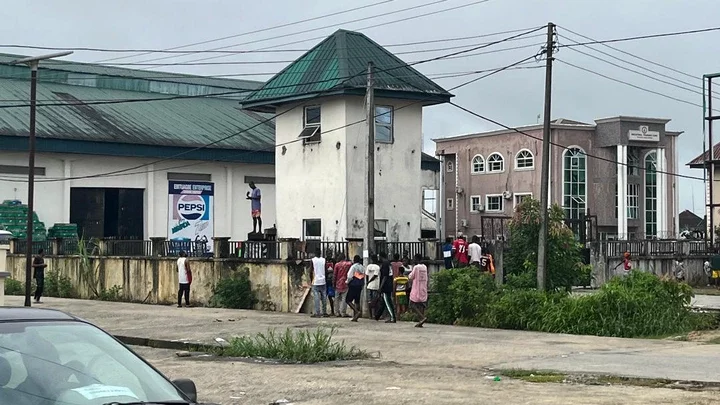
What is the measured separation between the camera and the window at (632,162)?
63656 millimetres

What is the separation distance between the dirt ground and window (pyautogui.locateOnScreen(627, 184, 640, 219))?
1977 inches

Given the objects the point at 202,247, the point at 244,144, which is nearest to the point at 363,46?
the point at 202,247

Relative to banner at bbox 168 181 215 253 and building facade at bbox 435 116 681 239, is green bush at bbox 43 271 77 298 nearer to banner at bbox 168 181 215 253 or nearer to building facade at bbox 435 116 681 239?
banner at bbox 168 181 215 253

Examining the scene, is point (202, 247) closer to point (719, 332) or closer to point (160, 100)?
point (719, 332)

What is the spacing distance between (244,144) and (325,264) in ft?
80.6

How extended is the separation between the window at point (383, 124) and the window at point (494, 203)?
3100 cm

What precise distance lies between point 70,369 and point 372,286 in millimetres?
20186

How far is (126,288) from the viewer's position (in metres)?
35.8

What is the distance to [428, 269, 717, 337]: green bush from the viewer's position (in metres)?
22.8

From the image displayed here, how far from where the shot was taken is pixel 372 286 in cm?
2625

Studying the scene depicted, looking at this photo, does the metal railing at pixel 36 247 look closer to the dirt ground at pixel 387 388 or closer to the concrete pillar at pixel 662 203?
the dirt ground at pixel 387 388

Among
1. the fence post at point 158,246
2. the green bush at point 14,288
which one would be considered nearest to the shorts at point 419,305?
the fence post at point 158,246

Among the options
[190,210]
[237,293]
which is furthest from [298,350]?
[190,210]

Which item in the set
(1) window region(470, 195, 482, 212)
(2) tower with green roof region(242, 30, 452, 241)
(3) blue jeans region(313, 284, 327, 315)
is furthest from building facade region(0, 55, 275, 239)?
(3) blue jeans region(313, 284, 327, 315)
